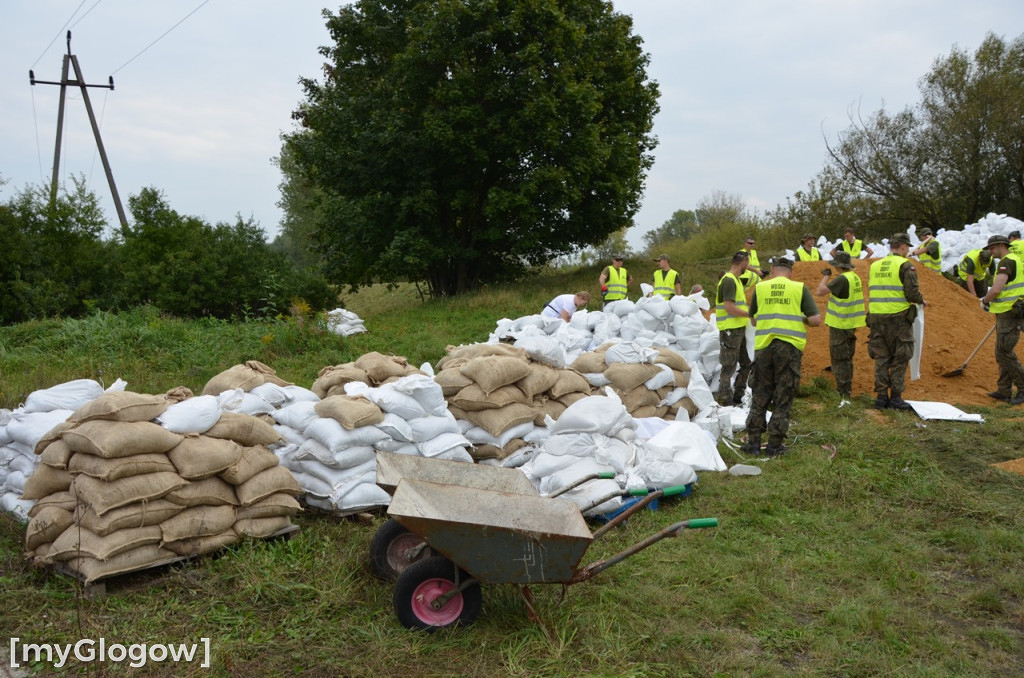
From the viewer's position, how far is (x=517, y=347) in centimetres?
651

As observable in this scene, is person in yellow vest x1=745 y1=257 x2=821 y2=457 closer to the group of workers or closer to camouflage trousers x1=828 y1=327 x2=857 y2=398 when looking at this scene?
the group of workers

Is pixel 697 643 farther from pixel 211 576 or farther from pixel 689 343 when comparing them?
pixel 689 343

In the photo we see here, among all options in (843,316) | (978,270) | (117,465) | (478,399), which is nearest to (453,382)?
(478,399)

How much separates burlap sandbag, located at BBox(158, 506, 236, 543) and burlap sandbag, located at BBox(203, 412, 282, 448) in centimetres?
46

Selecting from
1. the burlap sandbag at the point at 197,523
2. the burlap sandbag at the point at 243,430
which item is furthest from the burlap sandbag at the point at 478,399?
the burlap sandbag at the point at 197,523

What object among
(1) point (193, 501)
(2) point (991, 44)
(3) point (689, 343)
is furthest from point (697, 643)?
(2) point (991, 44)

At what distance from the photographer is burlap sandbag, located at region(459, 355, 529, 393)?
564 cm

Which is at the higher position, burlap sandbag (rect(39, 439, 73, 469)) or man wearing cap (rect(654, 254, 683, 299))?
man wearing cap (rect(654, 254, 683, 299))

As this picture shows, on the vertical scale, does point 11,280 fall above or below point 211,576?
above

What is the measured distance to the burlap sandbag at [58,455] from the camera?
4027mm

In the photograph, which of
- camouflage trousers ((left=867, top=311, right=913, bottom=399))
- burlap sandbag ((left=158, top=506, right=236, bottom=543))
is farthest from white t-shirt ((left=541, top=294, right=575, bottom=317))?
burlap sandbag ((left=158, top=506, right=236, bottom=543))

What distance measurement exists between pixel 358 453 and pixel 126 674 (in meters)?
2.01

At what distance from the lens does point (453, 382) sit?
5699 mm

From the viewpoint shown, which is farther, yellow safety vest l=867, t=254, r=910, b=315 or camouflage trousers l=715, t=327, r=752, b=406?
camouflage trousers l=715, t=327, r=752, b=406
